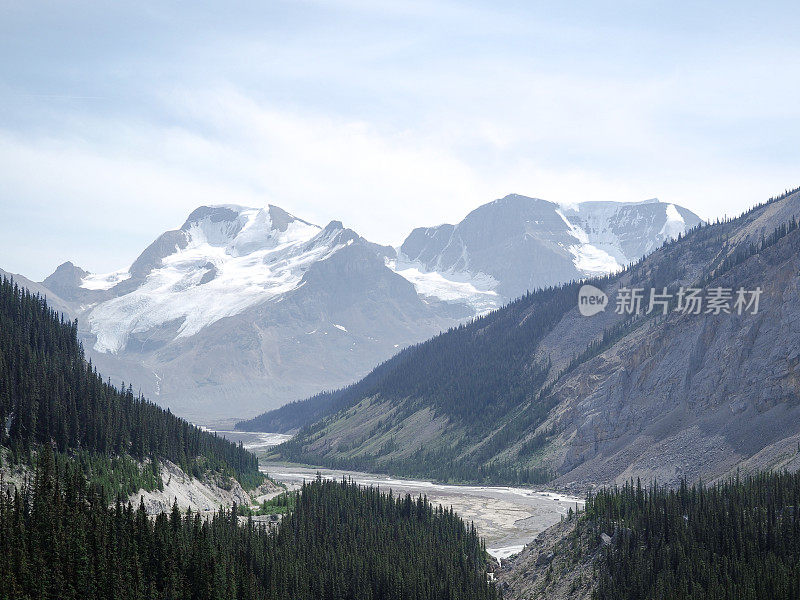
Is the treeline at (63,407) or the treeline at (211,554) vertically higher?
the treeline at (63,407)

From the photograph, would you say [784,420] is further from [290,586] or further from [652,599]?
[290,586]

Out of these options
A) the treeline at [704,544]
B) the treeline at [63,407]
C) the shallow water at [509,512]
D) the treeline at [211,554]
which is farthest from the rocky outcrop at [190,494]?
the treeline at [704,544]

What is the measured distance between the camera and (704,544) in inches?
3659

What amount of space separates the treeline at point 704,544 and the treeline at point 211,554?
1766 centimetres

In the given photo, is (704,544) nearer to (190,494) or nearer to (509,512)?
(509,512)

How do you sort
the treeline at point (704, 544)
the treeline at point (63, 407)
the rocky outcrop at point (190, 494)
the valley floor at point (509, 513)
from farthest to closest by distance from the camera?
the valley floor at point (509, 513) < the rocky outcrop at point (190, 494) < the treeline at point (63, 407) < the treeline at point (704, 544)

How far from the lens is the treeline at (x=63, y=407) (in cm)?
11581

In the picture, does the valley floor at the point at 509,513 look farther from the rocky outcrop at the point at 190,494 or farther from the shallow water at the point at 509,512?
the rocky outcrop at the point at 190,494

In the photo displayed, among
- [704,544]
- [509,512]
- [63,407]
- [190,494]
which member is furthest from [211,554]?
[509,512]

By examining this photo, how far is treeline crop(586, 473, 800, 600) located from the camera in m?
83.1

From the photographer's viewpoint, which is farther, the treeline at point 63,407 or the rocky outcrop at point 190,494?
the rocky outcrop at point 190,494

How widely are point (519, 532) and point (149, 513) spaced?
2622 inches

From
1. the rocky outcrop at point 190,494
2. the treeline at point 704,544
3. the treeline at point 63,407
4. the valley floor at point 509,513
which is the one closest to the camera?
the treeline at point 704,544

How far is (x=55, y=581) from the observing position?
75188 mm
